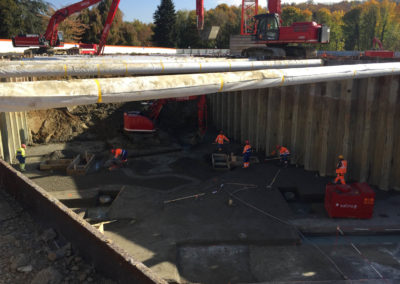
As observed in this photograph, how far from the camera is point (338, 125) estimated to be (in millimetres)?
13008

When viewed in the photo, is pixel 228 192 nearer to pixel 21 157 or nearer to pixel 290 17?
pixel 21 157

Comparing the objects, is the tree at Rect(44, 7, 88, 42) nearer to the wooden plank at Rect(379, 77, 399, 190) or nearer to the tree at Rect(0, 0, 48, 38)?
the tree at Rect(0, 0, 48, 38)

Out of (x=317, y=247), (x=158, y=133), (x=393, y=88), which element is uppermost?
(x=393, y=88)

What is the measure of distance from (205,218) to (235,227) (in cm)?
99

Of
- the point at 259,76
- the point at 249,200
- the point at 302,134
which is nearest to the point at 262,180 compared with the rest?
the point at 249,200

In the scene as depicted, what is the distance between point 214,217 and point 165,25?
64.2 m

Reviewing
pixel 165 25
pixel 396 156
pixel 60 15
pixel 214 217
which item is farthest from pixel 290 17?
pixel 214 217

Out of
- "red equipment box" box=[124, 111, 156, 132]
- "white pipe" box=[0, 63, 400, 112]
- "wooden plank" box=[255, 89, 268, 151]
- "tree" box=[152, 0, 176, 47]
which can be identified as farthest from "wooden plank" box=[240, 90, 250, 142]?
"tree" box=[152, 0, 176, 47]

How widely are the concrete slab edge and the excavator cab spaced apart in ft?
63.8

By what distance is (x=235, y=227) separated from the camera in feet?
30.6

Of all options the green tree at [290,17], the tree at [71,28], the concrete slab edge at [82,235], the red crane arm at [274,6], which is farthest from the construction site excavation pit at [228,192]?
the green tree at [290,17]

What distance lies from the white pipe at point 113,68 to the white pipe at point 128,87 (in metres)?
4.74

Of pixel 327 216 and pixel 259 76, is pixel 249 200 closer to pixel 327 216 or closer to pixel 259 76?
pixel 327 216

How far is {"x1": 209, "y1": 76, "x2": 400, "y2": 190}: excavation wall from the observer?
468 inches
